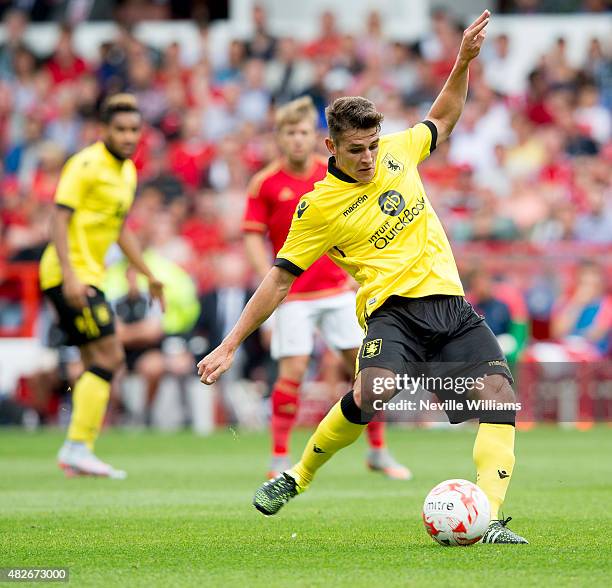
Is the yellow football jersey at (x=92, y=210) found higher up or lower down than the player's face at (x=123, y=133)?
lower down

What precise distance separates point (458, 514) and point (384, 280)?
1.33 m

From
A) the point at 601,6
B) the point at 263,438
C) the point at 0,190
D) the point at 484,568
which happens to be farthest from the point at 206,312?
the point at 484,568

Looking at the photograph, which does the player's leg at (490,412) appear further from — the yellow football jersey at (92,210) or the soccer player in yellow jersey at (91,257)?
the yellow football jersey at (92,210)

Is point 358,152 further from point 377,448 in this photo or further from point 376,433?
point 377,448

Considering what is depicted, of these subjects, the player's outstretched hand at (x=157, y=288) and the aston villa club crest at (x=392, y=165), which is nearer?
the aston villa club crest at (x=392, y=165)

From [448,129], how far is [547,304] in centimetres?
1069

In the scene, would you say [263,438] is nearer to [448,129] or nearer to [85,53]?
[448,129]

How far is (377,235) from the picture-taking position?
707 cm

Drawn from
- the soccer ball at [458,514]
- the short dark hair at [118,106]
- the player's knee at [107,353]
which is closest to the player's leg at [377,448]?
the player's knee at [107,353]

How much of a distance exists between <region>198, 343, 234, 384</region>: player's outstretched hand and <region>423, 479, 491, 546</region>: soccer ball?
119 centimetres

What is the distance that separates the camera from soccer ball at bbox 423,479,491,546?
20.8 ft

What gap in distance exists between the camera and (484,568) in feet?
18.7

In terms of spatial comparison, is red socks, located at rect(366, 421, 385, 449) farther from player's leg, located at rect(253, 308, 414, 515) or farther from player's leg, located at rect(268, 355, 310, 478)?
→ player's leg, located at rect(253, 308, 414, 515)

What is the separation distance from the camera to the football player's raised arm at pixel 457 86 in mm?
7254
